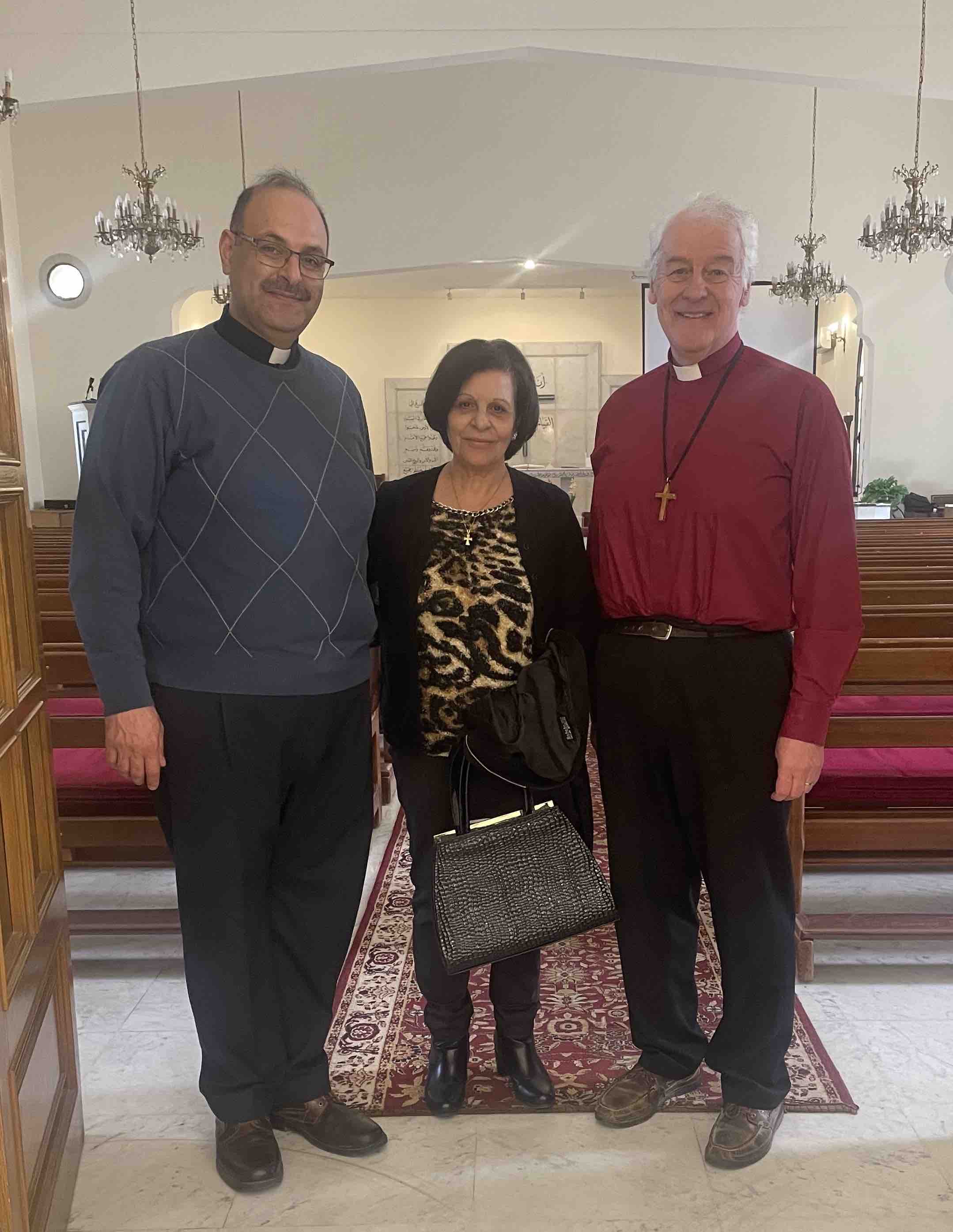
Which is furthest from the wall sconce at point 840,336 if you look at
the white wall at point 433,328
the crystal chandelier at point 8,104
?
the crystal chandelier at point 8,104

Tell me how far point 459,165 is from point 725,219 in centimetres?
777

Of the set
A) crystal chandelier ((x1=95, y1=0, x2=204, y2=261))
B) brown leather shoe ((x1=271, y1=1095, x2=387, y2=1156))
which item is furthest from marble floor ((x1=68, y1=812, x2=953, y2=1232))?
crystal chandelier ((x1=95, y1=0, x2=204, y2=261))

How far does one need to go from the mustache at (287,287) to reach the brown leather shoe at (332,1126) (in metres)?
1.52

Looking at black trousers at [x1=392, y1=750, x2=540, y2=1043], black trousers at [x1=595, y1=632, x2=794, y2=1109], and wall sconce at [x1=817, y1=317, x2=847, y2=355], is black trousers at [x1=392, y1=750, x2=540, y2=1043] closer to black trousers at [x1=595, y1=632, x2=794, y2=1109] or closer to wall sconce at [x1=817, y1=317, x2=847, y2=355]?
black trousers at [x1=595, y1=632, x2=794, y2=1109]

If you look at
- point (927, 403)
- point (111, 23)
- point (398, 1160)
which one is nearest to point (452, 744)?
point (398, 1160)

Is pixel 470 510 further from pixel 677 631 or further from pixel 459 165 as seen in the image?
pixel 459 165

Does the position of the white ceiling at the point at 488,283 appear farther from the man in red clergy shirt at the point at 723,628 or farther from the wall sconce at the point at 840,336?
the man in red clergy shirt at the point at 723,628

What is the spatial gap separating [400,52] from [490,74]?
3.74 m

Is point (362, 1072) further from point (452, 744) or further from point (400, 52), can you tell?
point (400, 52)

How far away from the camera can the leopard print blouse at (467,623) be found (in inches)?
73.4

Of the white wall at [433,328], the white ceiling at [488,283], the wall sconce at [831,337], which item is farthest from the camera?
the white wall at [433,328]

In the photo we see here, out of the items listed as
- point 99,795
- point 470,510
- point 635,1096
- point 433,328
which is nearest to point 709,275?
point 470,510

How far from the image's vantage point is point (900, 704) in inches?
118

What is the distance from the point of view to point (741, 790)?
1791 millimetres
